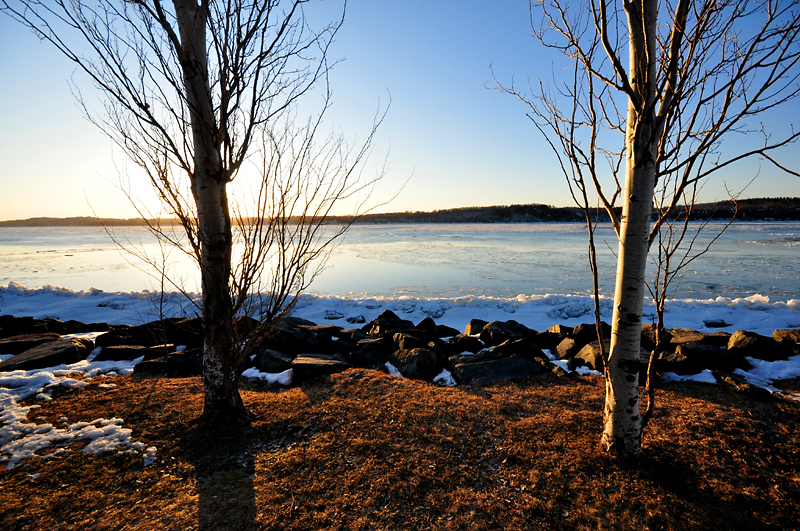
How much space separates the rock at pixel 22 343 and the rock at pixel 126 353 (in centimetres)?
139

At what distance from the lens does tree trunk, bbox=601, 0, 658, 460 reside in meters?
2.54

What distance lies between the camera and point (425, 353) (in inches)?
235

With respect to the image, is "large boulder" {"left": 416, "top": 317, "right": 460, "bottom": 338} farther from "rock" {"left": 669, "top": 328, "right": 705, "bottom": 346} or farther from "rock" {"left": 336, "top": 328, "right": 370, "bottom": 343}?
"rock" {"left": 669, "top": 328, "right": 705, "bottom": 346}

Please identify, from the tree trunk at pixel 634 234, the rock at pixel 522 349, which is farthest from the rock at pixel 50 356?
the tree trunk at pixel 634 234

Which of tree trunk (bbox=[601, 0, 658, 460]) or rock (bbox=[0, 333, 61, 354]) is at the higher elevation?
tree trunk (bbox=[601, 0, 658, 460])

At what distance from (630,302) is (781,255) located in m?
24.5

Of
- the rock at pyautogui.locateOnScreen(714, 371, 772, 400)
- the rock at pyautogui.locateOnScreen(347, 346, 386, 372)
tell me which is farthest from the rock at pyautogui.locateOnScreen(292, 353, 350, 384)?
the rock at pyautogui.locateOnScreen(714, 371, 772, 400)

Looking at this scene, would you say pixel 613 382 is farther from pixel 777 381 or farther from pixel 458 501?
pixel 777 381

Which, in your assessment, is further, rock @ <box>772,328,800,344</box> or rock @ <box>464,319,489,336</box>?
rock @ <box>464,319,489,336</box>

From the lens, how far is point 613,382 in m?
2.97

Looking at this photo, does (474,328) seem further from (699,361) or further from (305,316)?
(305,316)

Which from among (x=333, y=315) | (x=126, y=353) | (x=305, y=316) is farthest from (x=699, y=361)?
(x=305, y=316)

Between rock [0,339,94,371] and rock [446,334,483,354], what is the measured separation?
6211 millimetres

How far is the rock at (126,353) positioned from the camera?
241 inches
